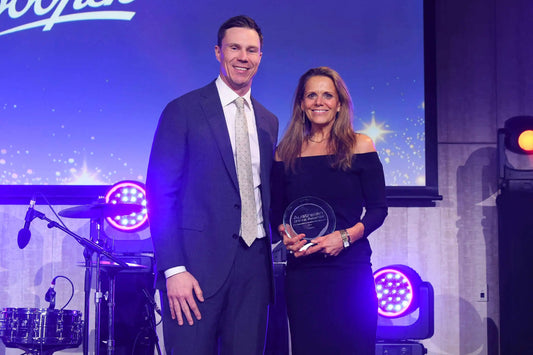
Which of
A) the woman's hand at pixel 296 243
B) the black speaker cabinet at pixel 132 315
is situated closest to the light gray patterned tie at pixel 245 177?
the woman's hand at pixel 296 243

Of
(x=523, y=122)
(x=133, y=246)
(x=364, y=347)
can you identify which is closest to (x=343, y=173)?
(x=364, y=347)

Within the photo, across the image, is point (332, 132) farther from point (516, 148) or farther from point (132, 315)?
point (132, 315)

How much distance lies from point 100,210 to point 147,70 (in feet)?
3.82

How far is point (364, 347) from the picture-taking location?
2.25 m

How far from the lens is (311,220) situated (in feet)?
7.38

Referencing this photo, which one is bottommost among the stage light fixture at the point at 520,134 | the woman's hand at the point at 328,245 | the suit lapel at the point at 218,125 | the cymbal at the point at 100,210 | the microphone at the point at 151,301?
the microphone at the point at 151,301

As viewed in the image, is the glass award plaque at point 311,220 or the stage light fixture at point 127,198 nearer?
the glass award plaque at point 311,220

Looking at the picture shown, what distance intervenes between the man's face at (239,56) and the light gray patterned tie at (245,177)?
0.07 m

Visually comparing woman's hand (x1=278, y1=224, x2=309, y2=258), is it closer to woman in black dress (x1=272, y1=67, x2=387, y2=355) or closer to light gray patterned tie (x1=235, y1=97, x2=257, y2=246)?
woman in black dress (x1=272, y1=67, x2=387, y2=355)

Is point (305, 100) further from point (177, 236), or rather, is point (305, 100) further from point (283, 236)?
point (177, 236)

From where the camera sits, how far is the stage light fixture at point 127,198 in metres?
3.86

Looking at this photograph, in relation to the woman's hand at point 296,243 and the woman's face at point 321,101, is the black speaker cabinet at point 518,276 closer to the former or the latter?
the woman's face at point 321,101

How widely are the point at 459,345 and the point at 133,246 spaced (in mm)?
2282

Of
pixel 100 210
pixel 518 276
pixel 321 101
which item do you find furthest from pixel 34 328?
pixel 518 276
